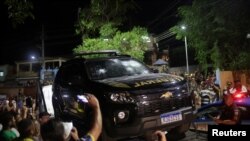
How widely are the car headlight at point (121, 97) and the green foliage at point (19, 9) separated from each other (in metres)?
2.01

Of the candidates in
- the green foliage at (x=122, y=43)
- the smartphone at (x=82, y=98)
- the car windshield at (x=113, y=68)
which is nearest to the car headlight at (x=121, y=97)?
the smartphone at (x=82, y=98)

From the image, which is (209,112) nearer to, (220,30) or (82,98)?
(82,98)

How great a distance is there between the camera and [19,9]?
20.3ft

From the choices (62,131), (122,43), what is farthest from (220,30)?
(62,131)

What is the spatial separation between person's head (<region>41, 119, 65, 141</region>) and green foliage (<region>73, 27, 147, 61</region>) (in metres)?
18.9

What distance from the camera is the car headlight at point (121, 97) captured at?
617 centimetres

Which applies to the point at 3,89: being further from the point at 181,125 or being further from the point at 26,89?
the point at 181,125

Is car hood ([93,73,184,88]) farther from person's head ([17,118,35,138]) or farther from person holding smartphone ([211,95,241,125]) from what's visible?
person's head ([17,118,35,138])

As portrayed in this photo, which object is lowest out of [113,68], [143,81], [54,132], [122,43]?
[54,132]

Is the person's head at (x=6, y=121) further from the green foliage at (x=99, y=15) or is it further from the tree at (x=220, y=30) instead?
the tree at (x=220, y=30)

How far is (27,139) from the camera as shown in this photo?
4277mm

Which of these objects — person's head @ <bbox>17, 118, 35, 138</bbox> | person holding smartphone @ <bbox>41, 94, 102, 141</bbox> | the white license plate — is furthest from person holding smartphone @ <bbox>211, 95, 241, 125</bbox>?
person's head @ <bbox>17, 118, 35, 138</bbox>

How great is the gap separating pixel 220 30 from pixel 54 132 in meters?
19.0

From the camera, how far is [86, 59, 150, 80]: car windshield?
7359mm
